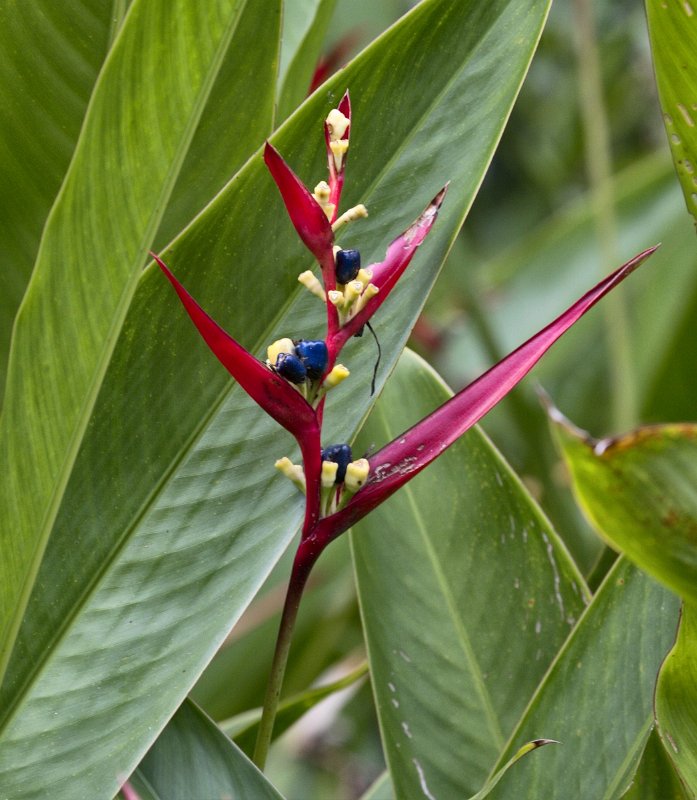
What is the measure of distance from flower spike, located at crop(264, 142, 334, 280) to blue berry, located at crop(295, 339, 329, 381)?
0.09ft

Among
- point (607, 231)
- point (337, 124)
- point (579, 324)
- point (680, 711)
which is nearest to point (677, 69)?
point (337, 124)

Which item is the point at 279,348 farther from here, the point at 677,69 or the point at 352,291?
the point at 677,69

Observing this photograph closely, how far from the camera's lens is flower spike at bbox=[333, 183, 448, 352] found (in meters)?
0.42

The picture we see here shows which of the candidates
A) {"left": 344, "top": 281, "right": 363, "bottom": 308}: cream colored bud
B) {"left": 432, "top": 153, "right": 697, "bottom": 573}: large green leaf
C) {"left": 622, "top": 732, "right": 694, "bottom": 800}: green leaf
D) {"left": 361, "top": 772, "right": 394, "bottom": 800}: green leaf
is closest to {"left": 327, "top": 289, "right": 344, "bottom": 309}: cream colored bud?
{"left": 344, "top": 281, "right": 363, "bottom": 308}: cream colored bud

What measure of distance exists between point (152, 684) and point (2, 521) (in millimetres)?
104

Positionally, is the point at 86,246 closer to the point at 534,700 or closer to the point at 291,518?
the point at 291,518

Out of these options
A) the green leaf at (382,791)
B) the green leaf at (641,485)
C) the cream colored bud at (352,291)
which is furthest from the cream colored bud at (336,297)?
the green leaf at (382,791)

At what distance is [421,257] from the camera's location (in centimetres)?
50

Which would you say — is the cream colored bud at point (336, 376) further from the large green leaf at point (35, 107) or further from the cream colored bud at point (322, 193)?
the large green leaf at point (35, 107)

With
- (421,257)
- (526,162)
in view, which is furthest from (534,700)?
(526,162)

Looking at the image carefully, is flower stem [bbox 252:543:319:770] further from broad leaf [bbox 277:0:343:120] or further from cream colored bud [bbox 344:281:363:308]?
broad leaf [bbox 277:0:343:120]

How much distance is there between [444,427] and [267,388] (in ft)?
0.25

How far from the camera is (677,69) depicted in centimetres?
45

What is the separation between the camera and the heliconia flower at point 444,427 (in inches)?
15.8
